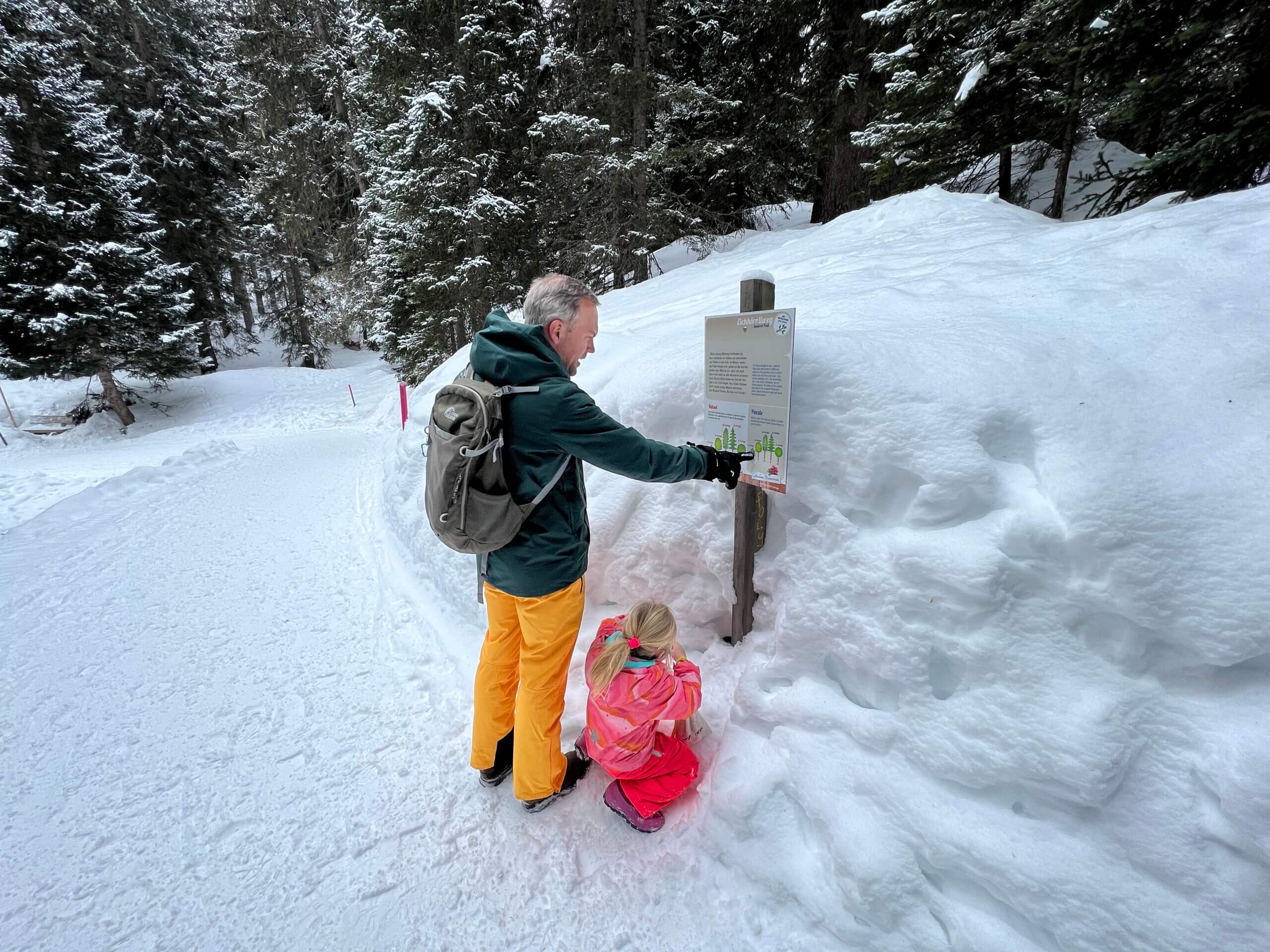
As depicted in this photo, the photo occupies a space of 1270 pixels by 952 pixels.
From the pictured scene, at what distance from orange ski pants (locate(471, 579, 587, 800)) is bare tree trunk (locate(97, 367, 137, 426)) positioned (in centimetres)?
1726

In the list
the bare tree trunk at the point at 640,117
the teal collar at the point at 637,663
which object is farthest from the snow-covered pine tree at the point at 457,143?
the teal collar at the point at 637,663

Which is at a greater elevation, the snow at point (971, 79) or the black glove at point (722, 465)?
the snow at point (971, 79)

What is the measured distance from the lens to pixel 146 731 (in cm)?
295

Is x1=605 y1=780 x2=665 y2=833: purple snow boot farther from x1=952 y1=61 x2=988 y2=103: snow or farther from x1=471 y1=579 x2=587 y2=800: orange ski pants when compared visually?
x1=952 y1=61 x2=988 y2=103: snow

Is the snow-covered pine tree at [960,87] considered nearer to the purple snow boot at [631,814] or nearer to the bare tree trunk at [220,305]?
the purple snow boot at [631,814]

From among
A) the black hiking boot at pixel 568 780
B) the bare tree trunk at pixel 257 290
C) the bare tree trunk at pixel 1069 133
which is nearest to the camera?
the black hiking boot at pixel 568 780

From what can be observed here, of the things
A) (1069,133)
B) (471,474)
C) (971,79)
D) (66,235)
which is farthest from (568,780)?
(66,235)

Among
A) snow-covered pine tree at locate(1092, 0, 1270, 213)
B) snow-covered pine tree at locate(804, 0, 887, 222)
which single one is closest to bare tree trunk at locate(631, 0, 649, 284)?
snow-covered pine tree at locate(804, 0, 887, 222)

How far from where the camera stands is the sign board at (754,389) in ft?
7.22

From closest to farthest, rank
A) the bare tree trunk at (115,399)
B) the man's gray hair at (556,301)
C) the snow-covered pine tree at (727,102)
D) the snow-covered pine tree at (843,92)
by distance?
the man's gray hair at (556,301) → the snow-covered pine tree at (843,92) → the snow-covered pine tree at (727,102) → the bare tree trunk at (115,399)

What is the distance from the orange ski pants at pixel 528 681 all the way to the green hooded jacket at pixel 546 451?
115mm

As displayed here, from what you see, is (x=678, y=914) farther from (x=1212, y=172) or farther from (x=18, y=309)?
(x=18, y=309)

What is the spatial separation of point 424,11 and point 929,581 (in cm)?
1324

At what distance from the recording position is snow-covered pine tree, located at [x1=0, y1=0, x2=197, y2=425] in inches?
463
